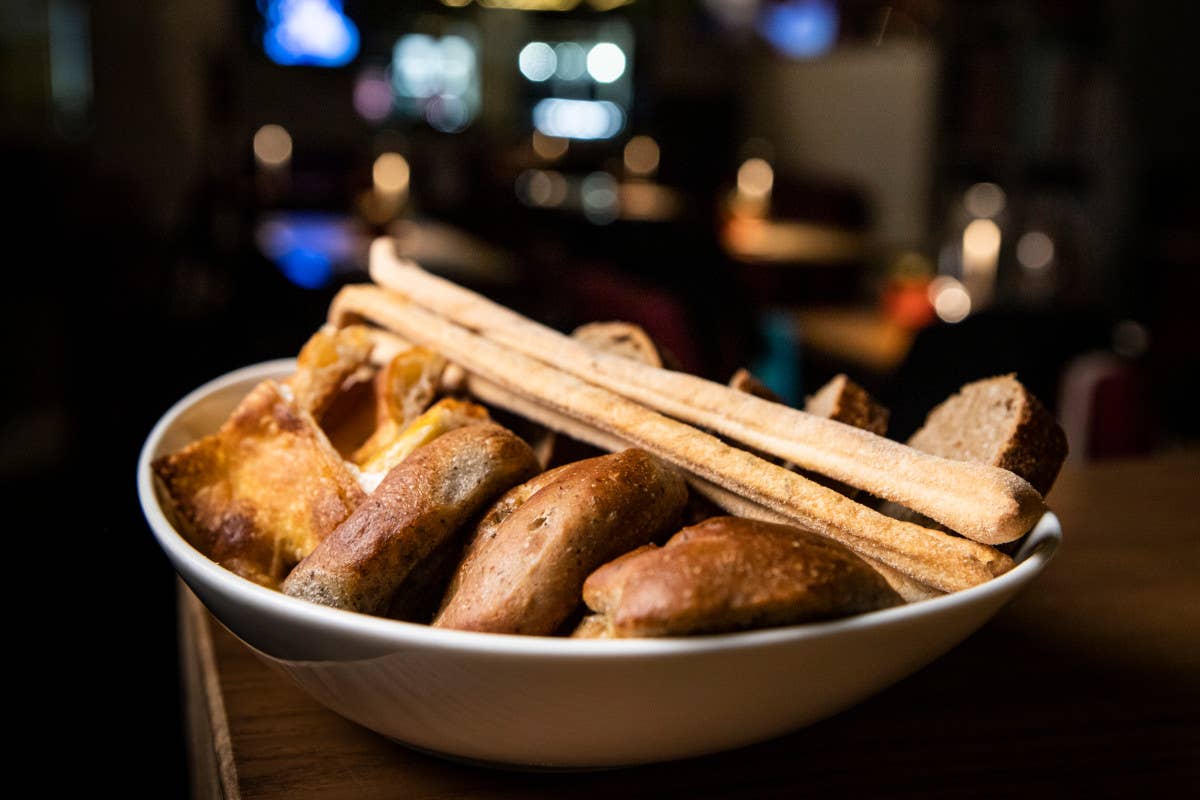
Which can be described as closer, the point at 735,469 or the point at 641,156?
the point at 735,469

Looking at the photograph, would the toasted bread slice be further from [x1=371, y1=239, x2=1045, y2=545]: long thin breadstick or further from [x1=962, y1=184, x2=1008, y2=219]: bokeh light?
[x1=962, y1=184, x2=1008, y2=219]: bokeh light

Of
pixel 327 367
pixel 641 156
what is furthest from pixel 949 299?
pixel 641 156

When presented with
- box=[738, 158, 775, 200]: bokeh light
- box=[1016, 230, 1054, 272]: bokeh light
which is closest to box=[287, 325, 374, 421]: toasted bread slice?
box=[1016, 230, 1054, 272]: bokeh light

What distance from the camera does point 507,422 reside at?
63 cm

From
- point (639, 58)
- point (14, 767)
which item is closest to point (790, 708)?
point (14, 767)

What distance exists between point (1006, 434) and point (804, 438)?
0.43ft

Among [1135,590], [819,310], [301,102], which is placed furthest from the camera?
[301,102]

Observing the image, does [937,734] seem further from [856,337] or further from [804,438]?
[856,337]

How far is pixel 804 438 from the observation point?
51cm

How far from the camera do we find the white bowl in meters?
0.38

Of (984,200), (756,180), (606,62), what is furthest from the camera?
(606,62)

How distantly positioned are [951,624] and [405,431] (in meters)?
0.29

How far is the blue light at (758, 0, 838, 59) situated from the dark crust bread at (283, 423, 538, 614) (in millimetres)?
6343

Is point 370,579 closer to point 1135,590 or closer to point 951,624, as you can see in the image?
point 951,624
